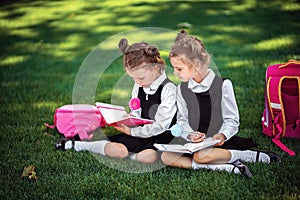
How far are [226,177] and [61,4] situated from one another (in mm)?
6156

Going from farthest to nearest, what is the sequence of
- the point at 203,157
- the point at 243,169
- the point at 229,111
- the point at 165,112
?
the point at 165,112, the point at 229,111, the point at 203,157, the point at 243,169

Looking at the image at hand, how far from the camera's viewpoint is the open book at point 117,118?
3.11 metres

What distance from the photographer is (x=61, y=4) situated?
27.3 feet

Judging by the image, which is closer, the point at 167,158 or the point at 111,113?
the point at 167,158

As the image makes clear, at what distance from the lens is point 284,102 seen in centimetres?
343

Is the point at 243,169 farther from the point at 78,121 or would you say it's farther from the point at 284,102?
the point at 78,121

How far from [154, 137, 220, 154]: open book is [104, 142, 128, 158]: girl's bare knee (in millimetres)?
299

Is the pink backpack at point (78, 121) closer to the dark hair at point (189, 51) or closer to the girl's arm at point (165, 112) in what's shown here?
the girl's arm at point (165, 112)

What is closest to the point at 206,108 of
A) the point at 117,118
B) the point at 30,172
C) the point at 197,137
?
the point at 197,137

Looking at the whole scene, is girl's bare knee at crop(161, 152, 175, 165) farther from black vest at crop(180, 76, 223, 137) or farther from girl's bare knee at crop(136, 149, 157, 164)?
black vest at crop(180, 76, 223, 137)

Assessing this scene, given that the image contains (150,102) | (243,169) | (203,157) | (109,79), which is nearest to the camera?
(243,169)

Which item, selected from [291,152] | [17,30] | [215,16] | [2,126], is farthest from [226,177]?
[17,30]

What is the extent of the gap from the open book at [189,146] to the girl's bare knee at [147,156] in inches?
5.1

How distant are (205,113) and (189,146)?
295 mm
